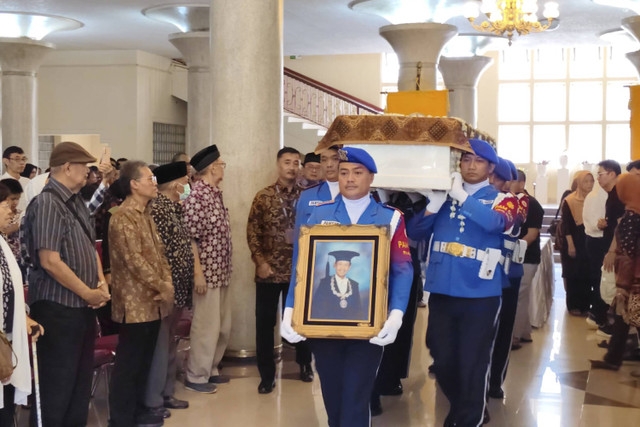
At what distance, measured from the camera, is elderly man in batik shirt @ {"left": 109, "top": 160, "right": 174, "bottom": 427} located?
4945 millimetres

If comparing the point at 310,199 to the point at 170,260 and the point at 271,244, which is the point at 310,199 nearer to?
the point at 170,260

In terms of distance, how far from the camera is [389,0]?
12.8m

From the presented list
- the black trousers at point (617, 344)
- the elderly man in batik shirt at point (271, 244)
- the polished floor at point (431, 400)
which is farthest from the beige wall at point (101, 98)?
the black trousers at point (617, 344)

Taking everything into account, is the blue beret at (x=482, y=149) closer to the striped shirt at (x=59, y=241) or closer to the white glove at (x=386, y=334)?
the white glove at (x=386, y=334)

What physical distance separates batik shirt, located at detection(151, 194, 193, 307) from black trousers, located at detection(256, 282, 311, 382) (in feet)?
2.79

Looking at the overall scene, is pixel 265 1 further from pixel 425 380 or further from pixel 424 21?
pixel 424 21

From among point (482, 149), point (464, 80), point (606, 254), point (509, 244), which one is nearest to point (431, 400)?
point (509, 244)

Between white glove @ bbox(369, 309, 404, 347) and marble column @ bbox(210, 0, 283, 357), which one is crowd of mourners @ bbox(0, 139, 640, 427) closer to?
white glove @ bbox(369, 309, 404, 347)

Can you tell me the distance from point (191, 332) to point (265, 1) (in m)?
2.72

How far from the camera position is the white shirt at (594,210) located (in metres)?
9.52

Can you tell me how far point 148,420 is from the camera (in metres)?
5.43

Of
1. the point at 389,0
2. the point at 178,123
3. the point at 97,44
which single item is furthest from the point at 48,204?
the point at 178,123

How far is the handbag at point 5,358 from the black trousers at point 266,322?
256 centimetres

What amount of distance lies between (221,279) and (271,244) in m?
0.45
